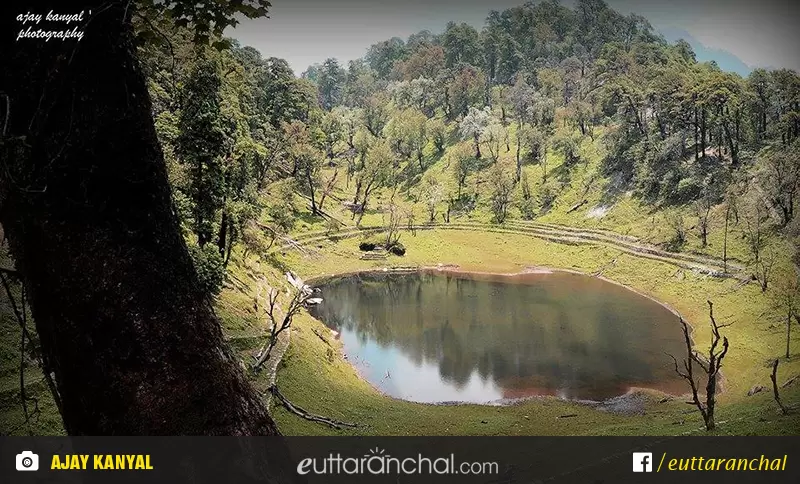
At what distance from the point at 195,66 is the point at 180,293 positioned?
17.9 m

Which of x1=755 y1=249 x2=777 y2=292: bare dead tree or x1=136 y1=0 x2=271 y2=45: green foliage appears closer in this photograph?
x1=136 y1=0 x2=271 y2=45: green foliage

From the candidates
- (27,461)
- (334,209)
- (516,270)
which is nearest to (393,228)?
(334,209)

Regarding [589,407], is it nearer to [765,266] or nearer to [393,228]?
[765,266]

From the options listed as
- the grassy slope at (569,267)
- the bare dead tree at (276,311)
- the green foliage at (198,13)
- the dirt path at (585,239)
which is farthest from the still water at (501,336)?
the green foliage at (198,13)

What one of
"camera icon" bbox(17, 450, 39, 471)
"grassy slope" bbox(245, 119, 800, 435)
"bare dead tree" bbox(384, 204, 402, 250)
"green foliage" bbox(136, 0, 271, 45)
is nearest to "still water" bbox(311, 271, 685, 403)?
"grassy slope" bbox(245, 119, 800, 435)

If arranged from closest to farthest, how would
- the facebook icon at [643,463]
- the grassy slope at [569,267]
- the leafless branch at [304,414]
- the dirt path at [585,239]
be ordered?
the facebook icon at [643,463] < the leafless branch at [304,414] < the grassy slope at [569,267] < the dirt path at [585,239]

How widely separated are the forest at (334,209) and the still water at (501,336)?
5.85 ft

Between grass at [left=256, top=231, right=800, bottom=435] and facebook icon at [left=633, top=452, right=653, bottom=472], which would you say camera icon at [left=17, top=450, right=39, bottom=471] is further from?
facebook icon at [left=633, top=452, right=653, bottom=472]

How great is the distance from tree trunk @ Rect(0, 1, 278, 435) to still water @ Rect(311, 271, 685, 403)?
19.3 meters

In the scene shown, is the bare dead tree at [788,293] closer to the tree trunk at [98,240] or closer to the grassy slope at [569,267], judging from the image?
the grassy slope at [569,267]

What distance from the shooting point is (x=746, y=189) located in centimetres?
3694

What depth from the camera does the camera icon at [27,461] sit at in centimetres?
610

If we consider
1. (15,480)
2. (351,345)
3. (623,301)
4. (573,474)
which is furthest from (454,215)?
(15,480)

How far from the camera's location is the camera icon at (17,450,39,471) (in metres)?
6.10
